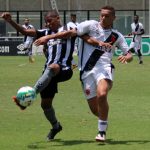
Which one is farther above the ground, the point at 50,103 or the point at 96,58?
the point at 96,58

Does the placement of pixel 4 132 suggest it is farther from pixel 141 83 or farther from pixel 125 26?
pixel 125 26

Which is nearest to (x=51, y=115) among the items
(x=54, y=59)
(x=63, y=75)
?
(x=63, y=75)

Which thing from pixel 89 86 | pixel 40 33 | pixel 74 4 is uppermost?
pixel 74 4

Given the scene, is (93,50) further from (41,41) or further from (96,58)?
(41,41)

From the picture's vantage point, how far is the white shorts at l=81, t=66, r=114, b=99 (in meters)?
10.6

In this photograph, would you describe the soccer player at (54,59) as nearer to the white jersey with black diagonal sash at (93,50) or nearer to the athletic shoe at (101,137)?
the white jersey with black diagonal sash at (93,50)

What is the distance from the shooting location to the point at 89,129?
11.9m

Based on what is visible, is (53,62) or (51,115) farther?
(51,115)

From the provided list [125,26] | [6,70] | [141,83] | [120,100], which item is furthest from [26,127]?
[125,26]

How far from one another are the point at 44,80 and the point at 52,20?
100 centimetres

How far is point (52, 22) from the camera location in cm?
1080

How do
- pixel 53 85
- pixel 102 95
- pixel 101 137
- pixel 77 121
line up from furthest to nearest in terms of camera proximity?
pixel 77 121 < pixel 53 85 < pixel 101 137 < pixel 102 95

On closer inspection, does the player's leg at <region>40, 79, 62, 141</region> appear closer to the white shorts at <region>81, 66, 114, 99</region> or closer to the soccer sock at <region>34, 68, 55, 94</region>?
the soccer sock at <region>34, 68, 55, 94</region>

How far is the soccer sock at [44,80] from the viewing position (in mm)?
10453
